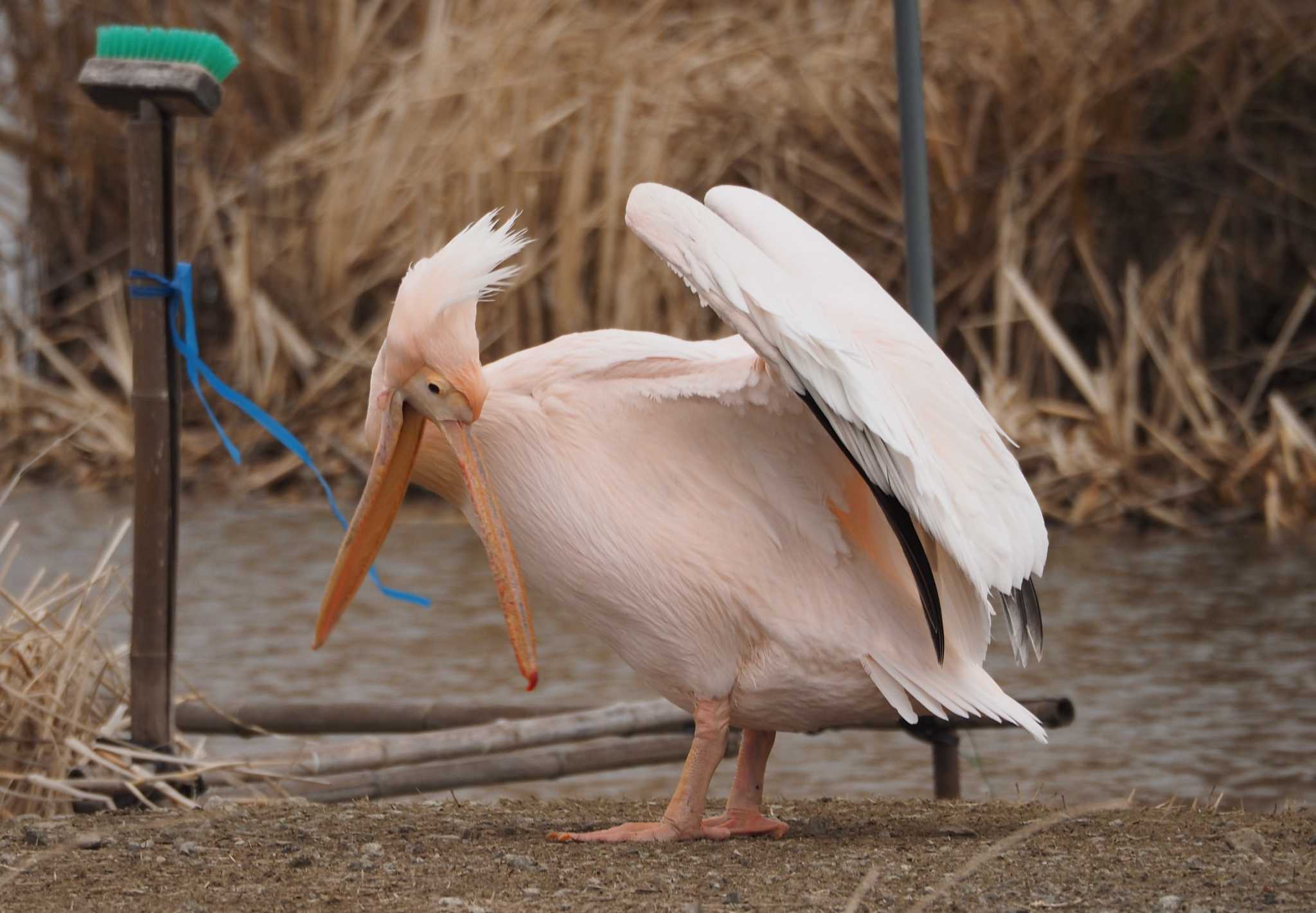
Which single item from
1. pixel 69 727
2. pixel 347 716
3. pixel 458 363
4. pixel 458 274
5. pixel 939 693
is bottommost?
pixel 347 716

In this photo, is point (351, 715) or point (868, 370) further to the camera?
point (351, 715)

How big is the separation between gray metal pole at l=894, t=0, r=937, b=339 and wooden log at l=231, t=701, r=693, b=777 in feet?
3.65

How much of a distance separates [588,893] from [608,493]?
0.70 m

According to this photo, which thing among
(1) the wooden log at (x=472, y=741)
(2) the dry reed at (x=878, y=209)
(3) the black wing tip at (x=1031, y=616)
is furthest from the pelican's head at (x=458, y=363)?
(2) the dry reed at (x=878, y=209)

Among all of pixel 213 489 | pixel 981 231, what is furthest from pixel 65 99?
pixel 981 231

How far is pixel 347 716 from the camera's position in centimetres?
454

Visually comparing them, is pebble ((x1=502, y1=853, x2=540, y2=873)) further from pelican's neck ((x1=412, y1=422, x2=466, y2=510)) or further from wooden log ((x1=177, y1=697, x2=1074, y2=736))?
wooden log ((x1=177, y1=697, x2=1074, y2=736))

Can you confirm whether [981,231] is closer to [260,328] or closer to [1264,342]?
[1264,342]

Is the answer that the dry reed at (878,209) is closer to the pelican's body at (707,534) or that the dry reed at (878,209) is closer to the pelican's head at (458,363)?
the pelican's body at (707,534)

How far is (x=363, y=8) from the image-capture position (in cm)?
1015

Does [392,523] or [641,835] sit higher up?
[392,523]

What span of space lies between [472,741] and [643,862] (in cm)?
130

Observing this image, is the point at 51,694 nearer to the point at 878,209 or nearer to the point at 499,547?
the point at 499,547

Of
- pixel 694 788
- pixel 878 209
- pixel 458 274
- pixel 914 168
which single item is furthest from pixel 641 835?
pixel 878 209
